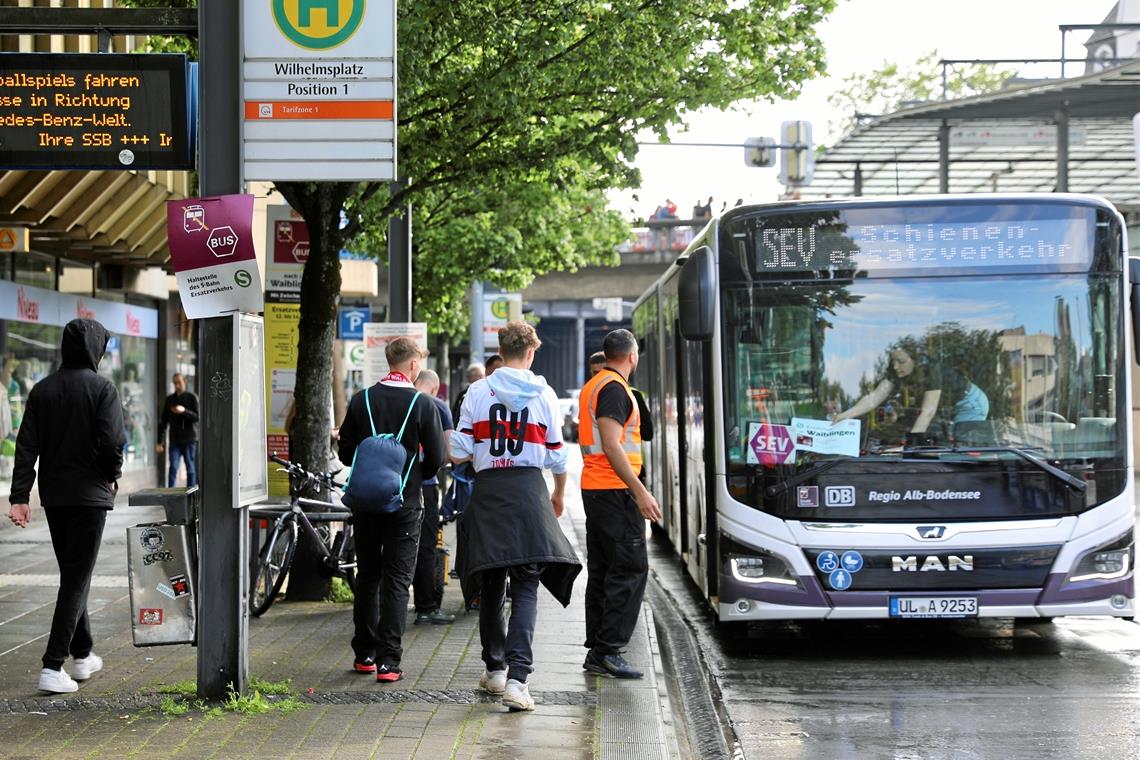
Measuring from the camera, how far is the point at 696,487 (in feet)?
38.2

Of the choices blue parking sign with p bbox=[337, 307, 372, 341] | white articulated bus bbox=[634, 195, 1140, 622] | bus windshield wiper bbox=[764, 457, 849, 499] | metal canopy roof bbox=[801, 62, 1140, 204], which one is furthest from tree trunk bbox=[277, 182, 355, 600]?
metal canopy roof bbox=[801, 62, 1140, 204]

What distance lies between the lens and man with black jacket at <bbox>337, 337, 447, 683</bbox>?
816cm

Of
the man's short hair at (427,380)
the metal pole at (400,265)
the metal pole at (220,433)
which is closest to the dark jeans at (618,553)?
the metal pole at (220,433)

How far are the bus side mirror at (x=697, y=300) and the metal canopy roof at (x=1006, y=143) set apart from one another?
1528cm

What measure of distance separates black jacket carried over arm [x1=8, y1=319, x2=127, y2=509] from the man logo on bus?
176cm

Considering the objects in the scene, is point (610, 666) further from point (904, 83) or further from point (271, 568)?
point (904, 83)

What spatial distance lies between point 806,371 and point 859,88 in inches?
2257

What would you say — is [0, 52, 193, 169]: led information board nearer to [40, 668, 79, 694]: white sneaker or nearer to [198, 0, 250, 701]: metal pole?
[198, 0, 250, 701]: metal pole

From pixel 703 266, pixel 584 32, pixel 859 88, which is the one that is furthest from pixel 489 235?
pixel 859 88

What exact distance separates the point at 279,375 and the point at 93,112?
549cm

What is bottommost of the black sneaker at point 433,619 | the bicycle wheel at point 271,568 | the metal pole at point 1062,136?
the black sneaker at point 433,619

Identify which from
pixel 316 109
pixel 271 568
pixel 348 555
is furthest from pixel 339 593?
pixel 316 109

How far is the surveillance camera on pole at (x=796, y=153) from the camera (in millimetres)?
22016

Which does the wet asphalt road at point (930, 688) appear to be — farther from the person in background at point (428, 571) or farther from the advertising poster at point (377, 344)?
the advertising poster at point (377, 344)
